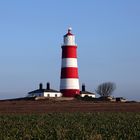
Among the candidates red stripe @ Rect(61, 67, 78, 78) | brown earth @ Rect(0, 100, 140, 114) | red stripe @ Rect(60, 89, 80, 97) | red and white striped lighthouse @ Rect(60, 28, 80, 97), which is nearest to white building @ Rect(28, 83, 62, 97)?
red stripe @ Rect(60, 89, 80, 97)

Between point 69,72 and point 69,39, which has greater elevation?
point 69,39

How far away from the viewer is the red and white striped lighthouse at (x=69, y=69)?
211 feet

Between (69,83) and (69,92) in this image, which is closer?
(69,83)

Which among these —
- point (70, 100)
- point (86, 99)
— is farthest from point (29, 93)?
point (70, 100)

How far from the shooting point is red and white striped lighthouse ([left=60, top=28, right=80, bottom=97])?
64250 mm

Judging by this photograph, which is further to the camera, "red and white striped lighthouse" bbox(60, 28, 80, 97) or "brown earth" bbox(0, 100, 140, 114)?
"red and white striped lighthouse" bbox(60, 28, 80, 97)

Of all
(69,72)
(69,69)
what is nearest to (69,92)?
(69,72)

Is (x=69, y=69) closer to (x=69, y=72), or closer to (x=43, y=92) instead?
(x=69, y=72)

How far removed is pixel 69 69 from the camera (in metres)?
64.4

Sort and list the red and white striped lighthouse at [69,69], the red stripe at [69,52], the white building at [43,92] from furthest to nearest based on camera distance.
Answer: the white building at [43,92]
the red stripe at [69,52]
the red and white striped lighthouse at [69,69]

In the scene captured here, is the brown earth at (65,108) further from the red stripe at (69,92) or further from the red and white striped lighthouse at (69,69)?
the red stripe at (69,92)

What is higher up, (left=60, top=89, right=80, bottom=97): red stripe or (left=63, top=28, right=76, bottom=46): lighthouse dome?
(left=63, top=28, right=76, bottom=46): lighthouse dome

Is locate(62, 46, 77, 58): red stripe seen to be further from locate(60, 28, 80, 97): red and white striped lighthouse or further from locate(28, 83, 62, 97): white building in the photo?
locate(28, 83, 62, 97): white building

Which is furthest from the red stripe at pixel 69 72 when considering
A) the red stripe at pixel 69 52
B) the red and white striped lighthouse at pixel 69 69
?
the red stripe at pixel 69 52
